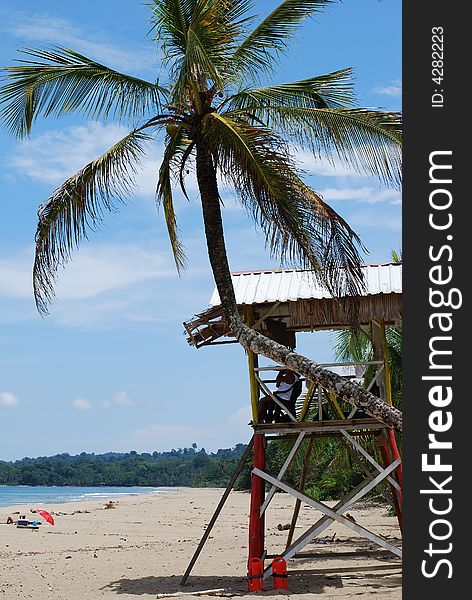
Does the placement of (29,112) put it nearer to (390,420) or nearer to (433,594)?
(390,420)

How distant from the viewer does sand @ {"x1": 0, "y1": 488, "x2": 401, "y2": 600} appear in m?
13.4

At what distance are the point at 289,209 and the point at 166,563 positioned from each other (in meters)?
9.55

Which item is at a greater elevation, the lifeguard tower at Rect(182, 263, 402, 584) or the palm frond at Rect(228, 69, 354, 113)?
the palm frond at Rect(228, 69, 354, 113)

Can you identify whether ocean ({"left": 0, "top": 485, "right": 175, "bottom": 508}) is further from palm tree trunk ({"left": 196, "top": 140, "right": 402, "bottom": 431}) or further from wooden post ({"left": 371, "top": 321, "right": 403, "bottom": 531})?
palm tree trunk ({"left": 196, "top": 140, "right": 402, "bottom": 431})

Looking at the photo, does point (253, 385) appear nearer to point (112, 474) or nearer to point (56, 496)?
point (56, 496)

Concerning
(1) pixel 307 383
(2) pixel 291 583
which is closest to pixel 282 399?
(1) pixel 307 383

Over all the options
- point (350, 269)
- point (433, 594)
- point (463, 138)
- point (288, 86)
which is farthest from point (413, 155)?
→ point (288, 86)

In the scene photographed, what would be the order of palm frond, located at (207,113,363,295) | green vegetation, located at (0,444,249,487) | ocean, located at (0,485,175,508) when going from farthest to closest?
green vegetation, located at (0,444,249,487) < ocean, located at (0,485,175,508) < palm frond, located at (207,113,363,295)

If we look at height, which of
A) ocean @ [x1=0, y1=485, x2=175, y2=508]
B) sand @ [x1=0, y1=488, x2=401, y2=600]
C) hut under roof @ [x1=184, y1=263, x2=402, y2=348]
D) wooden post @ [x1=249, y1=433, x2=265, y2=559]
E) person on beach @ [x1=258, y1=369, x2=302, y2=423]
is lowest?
ocean @ [x1=0, y1=485, x2=175, y2=508]

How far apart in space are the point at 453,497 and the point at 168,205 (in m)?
8.43

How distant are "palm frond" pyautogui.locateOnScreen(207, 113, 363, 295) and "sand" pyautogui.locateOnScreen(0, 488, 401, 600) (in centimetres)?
443

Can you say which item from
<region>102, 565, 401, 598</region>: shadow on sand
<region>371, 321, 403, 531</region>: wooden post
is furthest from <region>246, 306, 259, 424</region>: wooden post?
<region>102, 565, 401, 598</region>: shadow on sand

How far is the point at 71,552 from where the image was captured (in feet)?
69.8

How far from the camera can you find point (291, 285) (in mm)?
14398
